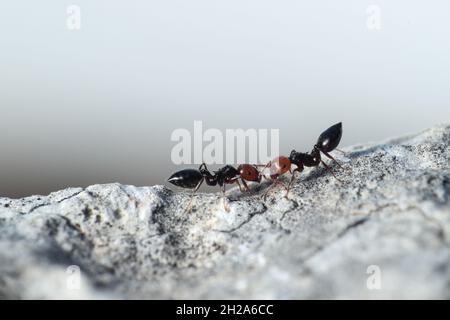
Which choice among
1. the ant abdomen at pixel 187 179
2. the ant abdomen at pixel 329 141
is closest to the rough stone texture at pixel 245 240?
the ant abdomen at pixel 187 179

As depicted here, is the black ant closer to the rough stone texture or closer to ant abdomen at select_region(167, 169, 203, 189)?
ant abdomen at select_region(167, 169, 203, 189)

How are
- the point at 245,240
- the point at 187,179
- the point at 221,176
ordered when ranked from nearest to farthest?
the point at 245,240
the point at 187,179
the point at 221,176

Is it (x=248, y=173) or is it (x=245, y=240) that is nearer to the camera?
(x=245, y=240)

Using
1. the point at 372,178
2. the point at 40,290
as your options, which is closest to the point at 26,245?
the point at 40,290

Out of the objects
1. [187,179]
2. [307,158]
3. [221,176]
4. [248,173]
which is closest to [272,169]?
[248,173]

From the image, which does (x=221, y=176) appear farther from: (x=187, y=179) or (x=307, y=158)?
(x=307, y=158)

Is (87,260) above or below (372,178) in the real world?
below

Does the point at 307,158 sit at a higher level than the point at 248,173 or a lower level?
higher

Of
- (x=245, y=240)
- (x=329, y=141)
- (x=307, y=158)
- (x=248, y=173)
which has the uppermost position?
(x=329, y=141)

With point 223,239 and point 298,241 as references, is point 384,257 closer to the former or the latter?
point 298,241
